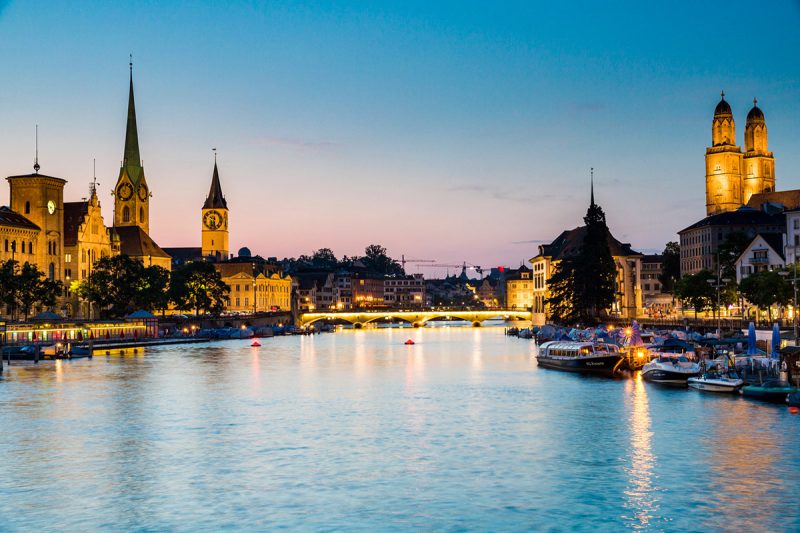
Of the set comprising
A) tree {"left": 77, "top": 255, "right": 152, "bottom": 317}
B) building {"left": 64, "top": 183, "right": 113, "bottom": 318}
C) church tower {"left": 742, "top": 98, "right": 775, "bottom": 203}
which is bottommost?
tree {"left": 77, "top": 255, "right": 152, "bottom": 317}

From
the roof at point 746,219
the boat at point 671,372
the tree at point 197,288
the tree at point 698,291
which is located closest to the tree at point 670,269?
the roof at point 746,219

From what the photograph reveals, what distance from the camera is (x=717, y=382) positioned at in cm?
5409

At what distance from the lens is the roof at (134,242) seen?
165 m

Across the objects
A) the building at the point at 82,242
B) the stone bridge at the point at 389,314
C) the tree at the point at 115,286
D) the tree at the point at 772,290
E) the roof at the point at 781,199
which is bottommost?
the stone bridge at the point at 389,314

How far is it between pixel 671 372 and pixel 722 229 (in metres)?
95.2

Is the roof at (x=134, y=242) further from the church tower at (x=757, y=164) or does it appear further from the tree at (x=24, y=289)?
the church tower at (x=757, y=164)

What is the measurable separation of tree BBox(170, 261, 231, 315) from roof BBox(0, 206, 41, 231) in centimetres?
2043

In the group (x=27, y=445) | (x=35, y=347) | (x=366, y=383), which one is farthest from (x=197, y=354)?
(x=27, y=445)

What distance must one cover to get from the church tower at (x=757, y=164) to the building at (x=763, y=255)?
84.5 meters

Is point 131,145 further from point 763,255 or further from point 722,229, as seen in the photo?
point 763,255

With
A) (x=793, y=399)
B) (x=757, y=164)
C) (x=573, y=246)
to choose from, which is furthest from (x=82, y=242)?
(x=757, y=164)

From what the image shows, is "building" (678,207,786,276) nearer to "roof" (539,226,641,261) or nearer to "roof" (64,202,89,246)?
"roof" (539,226,641,261)

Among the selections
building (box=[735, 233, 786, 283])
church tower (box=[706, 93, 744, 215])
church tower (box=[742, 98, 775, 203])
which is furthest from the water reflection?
church tower (box=[742, 98, 775, 203])

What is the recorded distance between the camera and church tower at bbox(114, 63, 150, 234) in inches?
7141
